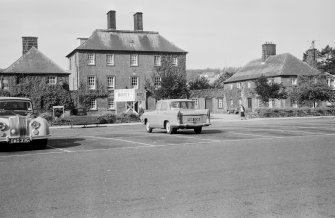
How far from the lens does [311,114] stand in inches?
1660

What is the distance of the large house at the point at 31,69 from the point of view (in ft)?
144

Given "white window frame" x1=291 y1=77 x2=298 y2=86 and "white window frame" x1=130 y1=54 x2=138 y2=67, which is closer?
"white window frame" x1=130 y1=54 x2=138 y2=67

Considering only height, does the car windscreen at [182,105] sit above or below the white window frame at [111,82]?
below

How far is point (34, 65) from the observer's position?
150ft

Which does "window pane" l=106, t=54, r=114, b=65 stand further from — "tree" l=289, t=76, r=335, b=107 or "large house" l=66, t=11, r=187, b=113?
Result: "tree" l=289, t=76, r=335, b=107

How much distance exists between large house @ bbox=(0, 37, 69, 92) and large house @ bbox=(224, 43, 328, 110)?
23.8 meters

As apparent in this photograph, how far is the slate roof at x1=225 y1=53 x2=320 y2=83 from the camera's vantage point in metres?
56.2

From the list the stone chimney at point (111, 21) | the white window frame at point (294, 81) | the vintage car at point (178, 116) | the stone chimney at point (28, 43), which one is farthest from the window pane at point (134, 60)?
the vintage car at point (178, 116)

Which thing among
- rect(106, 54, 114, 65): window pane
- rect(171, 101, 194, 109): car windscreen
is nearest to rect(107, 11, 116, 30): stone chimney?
rect(106, 54, 114, 65): window pane

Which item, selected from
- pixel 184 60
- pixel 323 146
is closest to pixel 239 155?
pixel 323 146

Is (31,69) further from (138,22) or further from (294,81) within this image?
(294,81)

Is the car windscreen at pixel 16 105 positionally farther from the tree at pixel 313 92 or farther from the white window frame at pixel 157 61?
the white window frame at pixel 157 61

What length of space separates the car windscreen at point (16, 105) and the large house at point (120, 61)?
104 feet

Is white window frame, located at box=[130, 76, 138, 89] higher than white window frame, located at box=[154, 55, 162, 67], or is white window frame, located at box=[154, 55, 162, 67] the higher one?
white window frame, located at box=[154, 55, 162, 67]
